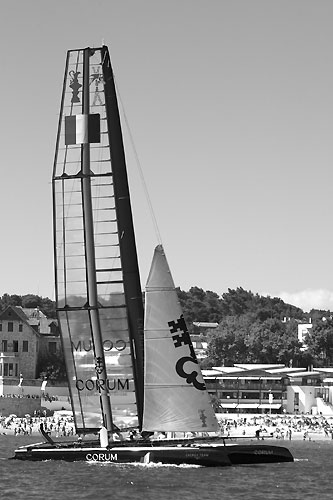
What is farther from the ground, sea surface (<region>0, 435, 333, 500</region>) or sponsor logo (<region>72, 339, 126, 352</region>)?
sponsor logo (<region>72, 339, 126, 352</region>)

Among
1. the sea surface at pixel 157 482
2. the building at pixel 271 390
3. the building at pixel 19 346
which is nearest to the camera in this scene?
the sea surface at pixel 157 482

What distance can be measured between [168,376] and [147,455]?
3068mm

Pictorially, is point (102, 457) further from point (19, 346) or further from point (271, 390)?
point (19, 346)

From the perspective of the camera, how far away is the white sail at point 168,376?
154 feet

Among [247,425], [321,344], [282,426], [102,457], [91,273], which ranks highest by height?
[321,344]

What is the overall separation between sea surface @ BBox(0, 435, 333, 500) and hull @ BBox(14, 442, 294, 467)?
36 cm

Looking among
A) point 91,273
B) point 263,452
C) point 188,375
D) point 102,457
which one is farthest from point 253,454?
point 91,273

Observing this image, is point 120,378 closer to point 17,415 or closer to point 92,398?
point 92,398

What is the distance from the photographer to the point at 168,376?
47.1 m

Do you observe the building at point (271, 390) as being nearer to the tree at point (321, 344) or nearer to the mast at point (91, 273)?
the tree at point (321, 344)

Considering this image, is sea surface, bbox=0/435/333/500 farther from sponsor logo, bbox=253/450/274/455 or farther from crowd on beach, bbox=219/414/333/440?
crowd on beach, bbox=219/414/333/440

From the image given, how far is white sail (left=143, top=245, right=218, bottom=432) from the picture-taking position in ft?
154

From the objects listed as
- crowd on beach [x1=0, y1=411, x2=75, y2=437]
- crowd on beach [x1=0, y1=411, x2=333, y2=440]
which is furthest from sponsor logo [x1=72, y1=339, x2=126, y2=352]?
crowd on beach [x1=0, y1=411, x2=75, y2=437]

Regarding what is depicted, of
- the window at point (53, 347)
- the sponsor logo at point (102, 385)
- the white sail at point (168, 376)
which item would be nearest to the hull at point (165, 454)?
the white sail at point (168, 376)
